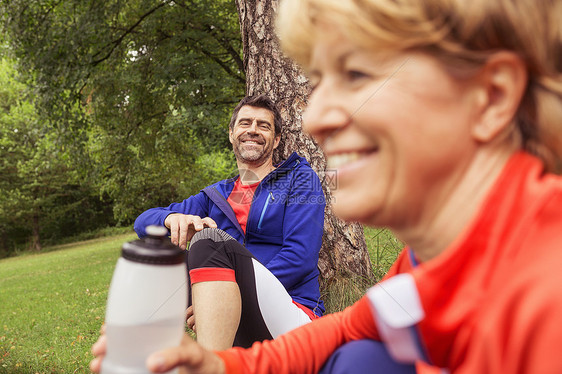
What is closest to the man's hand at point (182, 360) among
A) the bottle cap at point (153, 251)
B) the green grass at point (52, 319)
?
the bottle cap at point (153, 251)

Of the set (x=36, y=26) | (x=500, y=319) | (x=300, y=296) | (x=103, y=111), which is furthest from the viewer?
(x=103, y=111)

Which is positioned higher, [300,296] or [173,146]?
[173,146]

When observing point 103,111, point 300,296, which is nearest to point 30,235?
point 103,111

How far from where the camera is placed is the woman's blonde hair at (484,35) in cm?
69

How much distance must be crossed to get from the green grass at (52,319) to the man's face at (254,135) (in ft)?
7.12

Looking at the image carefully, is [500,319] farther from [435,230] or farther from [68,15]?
[68,15]

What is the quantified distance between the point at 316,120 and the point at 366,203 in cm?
19

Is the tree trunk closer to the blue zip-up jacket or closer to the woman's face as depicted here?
the blue zip-up jacket

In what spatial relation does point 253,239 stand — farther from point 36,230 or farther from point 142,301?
point 36,230

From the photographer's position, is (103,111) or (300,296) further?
(103,111)

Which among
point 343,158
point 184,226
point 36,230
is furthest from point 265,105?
point 36,230

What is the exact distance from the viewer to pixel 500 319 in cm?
61

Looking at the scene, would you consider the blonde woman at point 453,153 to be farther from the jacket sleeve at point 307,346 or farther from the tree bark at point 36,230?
the tree bark at point 36,230

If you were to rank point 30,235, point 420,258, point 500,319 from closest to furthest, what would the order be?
point 500,319 < point 420,258 < point 30,235
